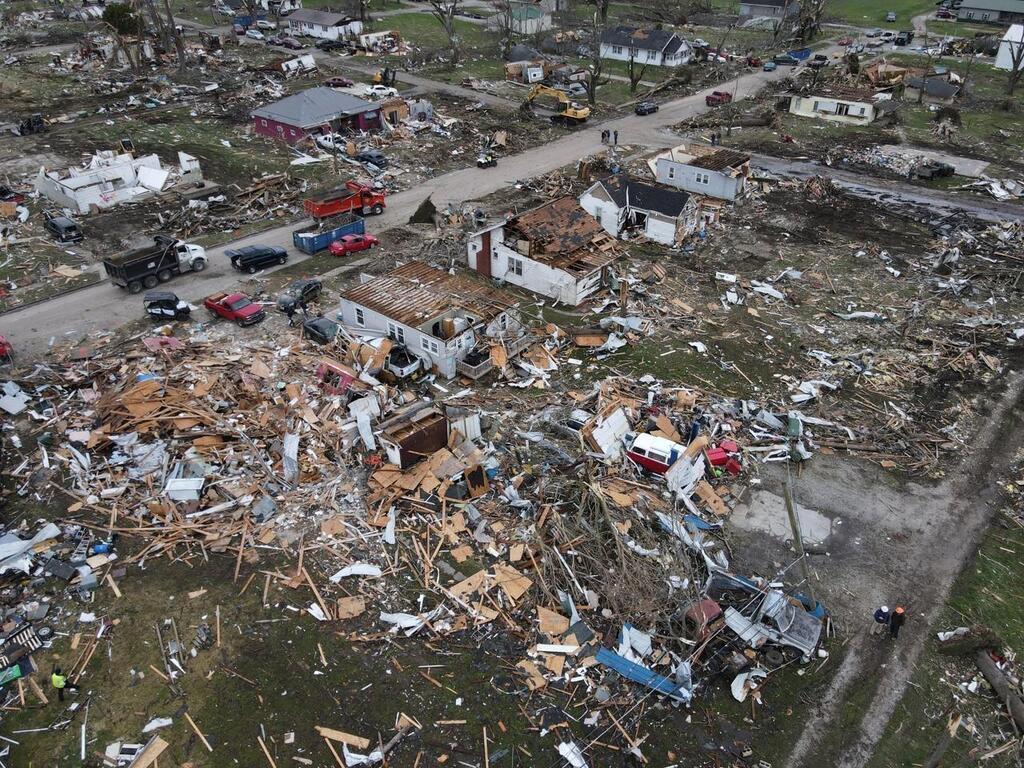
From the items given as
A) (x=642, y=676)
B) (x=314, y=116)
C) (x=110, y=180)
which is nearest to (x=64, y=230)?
(x=110, y=180)

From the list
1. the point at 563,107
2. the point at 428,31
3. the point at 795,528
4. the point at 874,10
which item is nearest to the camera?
the point at 795,528

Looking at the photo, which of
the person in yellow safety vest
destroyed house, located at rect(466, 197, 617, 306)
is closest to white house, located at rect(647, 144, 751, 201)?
destroyed house, located at rect(466, 197, 617, 306)

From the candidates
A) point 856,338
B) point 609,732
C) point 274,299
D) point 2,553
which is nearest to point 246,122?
point 274,299

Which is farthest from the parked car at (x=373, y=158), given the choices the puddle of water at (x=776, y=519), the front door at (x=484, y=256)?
the puddle of water at (x=776, y=519)

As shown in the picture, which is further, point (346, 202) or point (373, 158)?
point (373, 158)

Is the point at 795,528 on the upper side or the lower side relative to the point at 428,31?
lower

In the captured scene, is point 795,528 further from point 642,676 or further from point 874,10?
point 874,10
